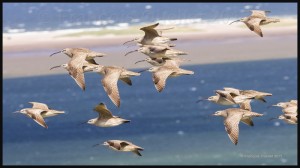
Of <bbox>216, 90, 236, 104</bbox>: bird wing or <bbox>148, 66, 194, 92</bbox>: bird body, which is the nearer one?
<bbox>148, 66, 194, 92</bbox>: bird body

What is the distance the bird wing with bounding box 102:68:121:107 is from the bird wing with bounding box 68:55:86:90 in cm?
43

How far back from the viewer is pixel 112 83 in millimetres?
16906

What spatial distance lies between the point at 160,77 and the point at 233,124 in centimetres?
150

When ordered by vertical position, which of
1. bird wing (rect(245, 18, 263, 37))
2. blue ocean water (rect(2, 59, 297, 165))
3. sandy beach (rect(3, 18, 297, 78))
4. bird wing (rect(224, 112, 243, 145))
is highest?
bird wing (rect(245, 18, 263, 37))

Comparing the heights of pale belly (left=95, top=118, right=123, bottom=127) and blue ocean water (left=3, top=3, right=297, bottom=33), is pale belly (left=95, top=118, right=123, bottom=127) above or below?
above

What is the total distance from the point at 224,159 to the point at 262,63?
51.3 ft

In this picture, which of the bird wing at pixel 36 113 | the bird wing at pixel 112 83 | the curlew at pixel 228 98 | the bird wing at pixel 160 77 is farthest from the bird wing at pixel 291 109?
the bird wing at pixel 36 113

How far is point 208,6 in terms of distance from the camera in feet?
194

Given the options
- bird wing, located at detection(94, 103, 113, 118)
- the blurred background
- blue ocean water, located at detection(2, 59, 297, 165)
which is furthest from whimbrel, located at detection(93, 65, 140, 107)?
blue ocean water, located at detection(2, 59, 297, 165)

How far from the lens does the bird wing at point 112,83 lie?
53.9ft

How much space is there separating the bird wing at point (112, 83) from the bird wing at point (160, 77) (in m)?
0.60

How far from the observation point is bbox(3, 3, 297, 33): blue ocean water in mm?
52031

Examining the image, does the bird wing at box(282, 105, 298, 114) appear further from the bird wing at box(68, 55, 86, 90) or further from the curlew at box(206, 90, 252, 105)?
the bird wing at box(68, 55, 86, 90)

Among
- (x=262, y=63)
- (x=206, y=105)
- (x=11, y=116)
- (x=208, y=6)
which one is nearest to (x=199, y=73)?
(x=262, y=63)
